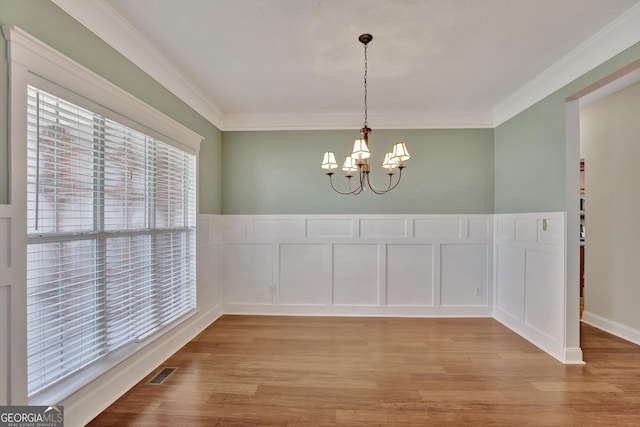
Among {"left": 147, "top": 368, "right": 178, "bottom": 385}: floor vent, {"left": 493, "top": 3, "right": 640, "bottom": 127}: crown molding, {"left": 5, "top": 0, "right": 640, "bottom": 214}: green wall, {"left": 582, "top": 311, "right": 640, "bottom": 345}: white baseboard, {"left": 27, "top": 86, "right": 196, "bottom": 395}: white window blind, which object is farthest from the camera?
{"left": 5, "top": 0, "right": 640, "bottom": 214}: green wall

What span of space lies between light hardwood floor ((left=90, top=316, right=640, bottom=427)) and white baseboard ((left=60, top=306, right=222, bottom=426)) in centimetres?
7

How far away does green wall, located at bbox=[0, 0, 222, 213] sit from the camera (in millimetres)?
1487

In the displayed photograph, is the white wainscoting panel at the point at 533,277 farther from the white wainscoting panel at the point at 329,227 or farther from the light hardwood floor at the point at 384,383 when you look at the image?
the white wainscoting panel at the point at 329,227

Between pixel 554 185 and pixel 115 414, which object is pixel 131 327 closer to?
pixel 115 414

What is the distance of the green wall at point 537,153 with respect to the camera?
106 inches

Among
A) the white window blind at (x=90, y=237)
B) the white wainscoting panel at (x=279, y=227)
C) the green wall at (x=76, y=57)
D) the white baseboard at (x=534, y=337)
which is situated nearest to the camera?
the green wall at (x=76, y=57)

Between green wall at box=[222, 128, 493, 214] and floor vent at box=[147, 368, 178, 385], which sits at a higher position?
green wall at box=[222, 128, 493, 214]

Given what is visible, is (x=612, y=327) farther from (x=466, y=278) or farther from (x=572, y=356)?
→ (x=466, y=278)

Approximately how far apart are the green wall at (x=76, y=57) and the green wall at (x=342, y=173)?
0.97 metres

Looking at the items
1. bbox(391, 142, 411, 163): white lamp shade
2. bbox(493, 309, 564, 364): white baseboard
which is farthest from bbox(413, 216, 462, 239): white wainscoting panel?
bbox(391, 142, 411, 163): white lamp shade

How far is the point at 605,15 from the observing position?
212 cm

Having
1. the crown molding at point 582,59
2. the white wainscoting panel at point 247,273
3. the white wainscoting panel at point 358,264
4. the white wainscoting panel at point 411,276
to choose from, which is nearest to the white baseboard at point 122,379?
the white wainscoting panel at point 247,273

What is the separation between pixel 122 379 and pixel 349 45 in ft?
10.1

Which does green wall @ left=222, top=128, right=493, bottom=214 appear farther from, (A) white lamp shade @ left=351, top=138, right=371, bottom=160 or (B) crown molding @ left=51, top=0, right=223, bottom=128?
(A) white lamp shade @ left=351, top=138, right=371, bottom=160
